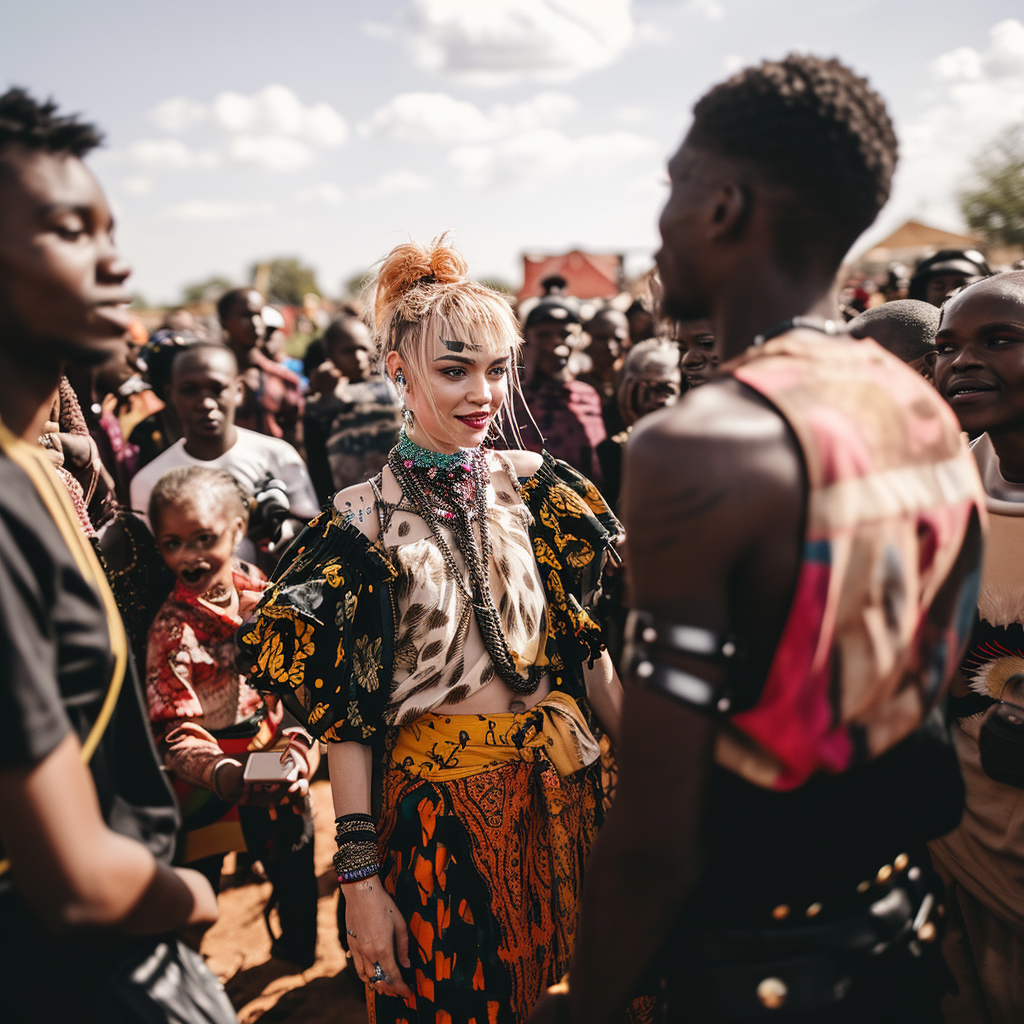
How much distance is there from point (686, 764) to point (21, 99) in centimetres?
130

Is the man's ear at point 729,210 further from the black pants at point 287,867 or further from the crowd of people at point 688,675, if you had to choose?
the black pants at point 287,867

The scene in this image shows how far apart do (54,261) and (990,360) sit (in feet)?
7.52

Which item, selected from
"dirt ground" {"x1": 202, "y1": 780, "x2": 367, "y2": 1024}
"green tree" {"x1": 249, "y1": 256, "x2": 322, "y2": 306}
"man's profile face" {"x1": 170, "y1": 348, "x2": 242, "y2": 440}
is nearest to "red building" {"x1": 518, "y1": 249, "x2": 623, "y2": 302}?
"man's profile face" {"x1": 170, "y1": 348, "x2": 242, "y2": 440}

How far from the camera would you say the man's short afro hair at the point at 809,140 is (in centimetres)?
123

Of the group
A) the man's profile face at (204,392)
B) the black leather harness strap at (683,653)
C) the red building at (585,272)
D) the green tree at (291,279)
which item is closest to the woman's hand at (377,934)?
the black leather harness strap at (683,653)

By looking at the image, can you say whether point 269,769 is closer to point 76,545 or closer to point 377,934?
point 377,934

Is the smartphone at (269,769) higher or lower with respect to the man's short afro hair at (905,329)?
lower

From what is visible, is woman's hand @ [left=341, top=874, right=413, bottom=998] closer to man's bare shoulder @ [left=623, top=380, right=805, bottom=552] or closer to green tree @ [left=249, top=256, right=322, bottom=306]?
man's bare shoulder @ [left=623, top=380, right=805, bottom=552]

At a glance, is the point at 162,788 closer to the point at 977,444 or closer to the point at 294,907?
the point at 294,907

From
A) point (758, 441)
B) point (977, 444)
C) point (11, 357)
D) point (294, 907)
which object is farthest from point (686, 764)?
point (294, 907)

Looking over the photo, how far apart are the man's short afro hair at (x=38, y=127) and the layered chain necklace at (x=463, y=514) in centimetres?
115

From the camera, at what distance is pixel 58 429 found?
3553mm

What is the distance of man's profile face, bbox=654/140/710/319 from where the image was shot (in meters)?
1.29

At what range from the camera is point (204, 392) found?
165 inches
